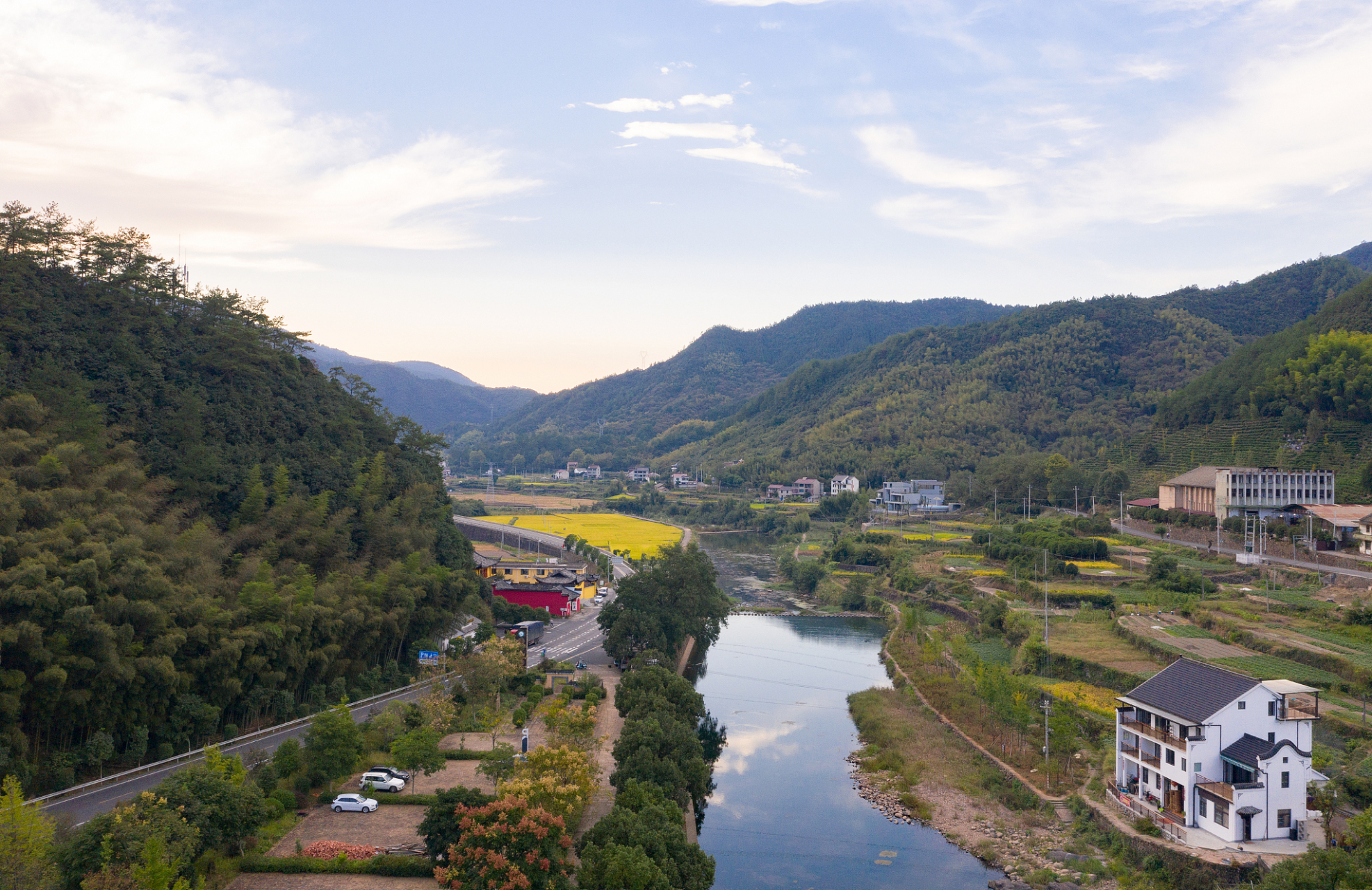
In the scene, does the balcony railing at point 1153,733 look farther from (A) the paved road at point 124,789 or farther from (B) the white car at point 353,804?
(A) the paved road at point 124,789

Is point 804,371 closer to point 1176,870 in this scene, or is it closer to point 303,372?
point 303,372

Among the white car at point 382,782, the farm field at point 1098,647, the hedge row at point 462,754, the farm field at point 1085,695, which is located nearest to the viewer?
the white car at point 382,782

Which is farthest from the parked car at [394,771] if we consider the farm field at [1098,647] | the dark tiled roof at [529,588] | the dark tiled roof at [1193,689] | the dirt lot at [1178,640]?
Answer: the dirt lot at [1178,640]

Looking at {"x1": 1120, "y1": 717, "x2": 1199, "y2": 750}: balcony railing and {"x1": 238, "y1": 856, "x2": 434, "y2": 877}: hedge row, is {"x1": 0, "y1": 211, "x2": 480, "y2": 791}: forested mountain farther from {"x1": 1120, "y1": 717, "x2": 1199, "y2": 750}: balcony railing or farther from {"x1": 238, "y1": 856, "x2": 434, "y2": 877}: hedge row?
{"x1": 1120, "y1": 717, "x2": 1199, "y2": 750}: balcony railing

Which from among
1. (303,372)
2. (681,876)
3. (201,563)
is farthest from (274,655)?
(303,372)

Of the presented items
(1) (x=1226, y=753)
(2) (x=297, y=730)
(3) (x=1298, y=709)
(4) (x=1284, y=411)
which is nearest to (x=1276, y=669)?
(3) (x=1298, y=709)

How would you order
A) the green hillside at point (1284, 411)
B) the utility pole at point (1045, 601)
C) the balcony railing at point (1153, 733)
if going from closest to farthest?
the balcony railing at point (1153, 733)
the utility pole at point (1045, 601)
the green hillside at point (1284, 411)

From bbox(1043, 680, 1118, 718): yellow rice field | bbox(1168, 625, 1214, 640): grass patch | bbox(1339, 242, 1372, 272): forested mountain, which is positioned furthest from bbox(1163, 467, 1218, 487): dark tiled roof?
bbox(1339, 242, 1372, 272): forested mountain
